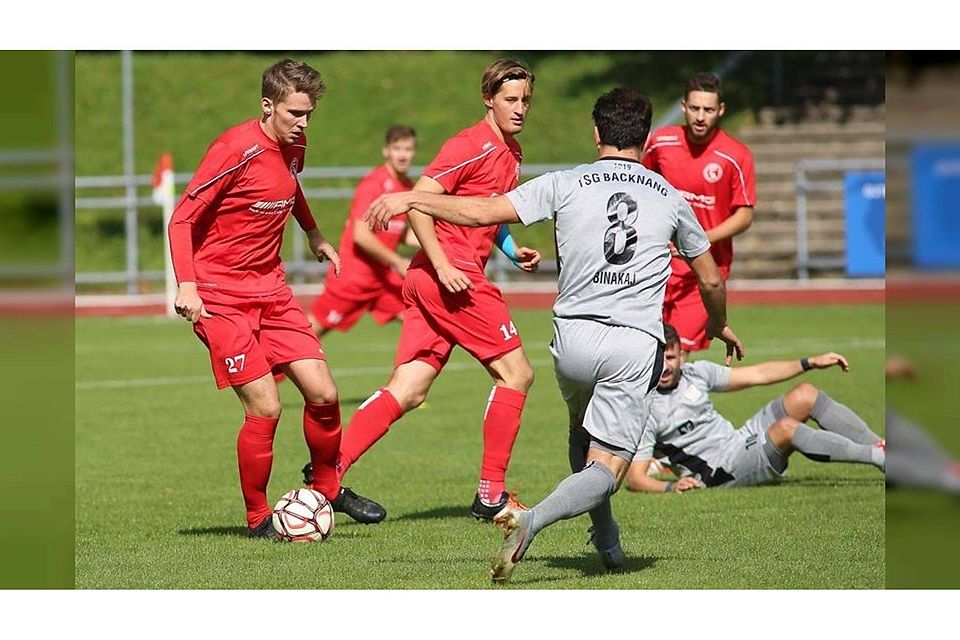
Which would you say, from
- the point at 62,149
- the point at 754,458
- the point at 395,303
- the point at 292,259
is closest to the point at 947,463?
the point at 62,149

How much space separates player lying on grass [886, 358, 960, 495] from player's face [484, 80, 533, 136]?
4539 mm

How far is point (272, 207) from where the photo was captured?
23.3 ft

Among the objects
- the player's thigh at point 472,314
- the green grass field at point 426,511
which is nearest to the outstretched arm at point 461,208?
the green grass field at point 426,511

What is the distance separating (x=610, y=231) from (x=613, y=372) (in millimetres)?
584

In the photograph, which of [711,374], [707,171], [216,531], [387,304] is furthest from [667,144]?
[387,304]

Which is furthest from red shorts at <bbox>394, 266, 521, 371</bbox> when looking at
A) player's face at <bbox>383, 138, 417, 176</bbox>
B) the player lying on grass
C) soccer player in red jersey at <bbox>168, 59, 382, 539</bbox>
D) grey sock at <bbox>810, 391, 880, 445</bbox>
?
player's face at <bbox>383, 138, 417, 176</bbox>

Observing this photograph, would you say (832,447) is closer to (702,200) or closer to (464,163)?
(702,200)

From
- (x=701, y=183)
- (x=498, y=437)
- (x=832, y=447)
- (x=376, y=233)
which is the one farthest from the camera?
(x=376, y=233)

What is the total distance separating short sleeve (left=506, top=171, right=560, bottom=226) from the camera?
5.86 metres

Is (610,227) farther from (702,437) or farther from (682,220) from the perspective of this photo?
(702,437)

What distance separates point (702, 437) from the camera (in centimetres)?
842

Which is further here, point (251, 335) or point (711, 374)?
point (711, 374)

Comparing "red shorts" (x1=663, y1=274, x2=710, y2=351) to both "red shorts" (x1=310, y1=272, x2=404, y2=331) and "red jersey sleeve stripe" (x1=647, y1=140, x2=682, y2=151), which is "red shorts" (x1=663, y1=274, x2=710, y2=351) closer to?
"red jersey sleeve stripe" (x1=647, y1=140, x2=682, y2=151)

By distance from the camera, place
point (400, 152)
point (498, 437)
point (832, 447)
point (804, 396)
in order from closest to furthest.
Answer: point (498, 437), point (832, 447), point (804, 396), point (400, 152)
